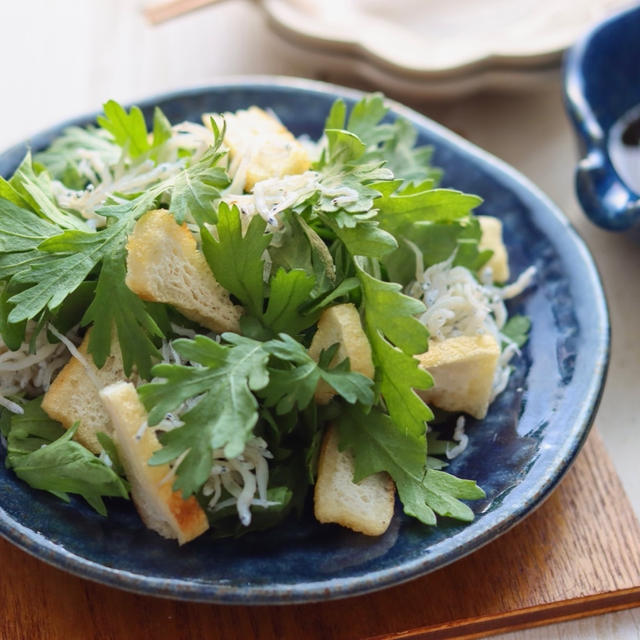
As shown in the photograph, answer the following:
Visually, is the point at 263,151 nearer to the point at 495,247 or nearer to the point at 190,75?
the point at 495,247

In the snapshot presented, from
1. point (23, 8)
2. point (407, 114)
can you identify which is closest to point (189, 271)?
point (407, 114)

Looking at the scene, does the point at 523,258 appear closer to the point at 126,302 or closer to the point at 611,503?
the point at 611,503

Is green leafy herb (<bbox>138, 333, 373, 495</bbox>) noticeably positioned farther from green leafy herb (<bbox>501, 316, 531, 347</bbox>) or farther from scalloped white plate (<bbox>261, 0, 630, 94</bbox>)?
scalloped white plate (<bbox>261, 0, 630, 94</bbox>)

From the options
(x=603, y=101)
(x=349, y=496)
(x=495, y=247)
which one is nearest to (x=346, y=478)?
(x=349, y=496)

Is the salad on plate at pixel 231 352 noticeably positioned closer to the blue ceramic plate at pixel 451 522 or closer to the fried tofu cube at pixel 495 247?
the blue ceramic plate at pixel 451 522

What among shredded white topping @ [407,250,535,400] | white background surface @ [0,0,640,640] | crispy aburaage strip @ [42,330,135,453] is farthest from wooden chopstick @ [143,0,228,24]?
crispy aburaage strip @ [42,330,135,453]

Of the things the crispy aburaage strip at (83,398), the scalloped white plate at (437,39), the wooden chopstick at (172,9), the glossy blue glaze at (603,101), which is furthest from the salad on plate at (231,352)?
the wooden chopstick at (172,9)

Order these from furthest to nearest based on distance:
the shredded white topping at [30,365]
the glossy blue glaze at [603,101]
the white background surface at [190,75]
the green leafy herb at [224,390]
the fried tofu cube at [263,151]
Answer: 1. the white background surface at [190,75]
2. the glossy blue glaze at [603,101]
3. the fried tofu cube at [263,151]
4. the shredded white topping at [30,365]
5. the green leafy herb at [224,390]
